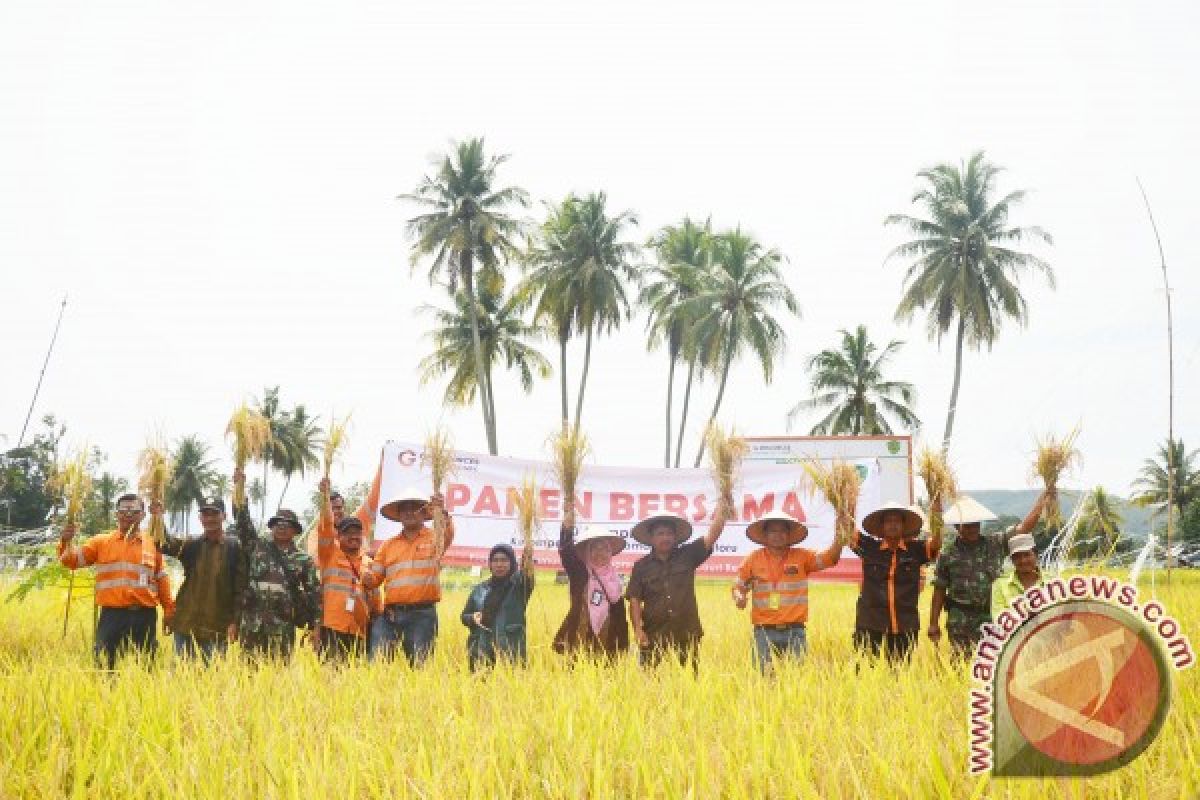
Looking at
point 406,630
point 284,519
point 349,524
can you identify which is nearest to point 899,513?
point 406,630

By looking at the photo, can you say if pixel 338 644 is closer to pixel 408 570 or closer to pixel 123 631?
pixel 408 570

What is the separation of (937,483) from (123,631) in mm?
6002

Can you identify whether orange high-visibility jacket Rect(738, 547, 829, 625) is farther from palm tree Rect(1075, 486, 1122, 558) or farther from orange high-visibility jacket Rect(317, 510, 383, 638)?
orange high-visibility jacket Rect(317, 510, 383, 638)

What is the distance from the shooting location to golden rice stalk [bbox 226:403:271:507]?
19.5 ft

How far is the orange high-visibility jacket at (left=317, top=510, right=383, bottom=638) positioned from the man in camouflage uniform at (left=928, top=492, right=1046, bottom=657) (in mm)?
4037

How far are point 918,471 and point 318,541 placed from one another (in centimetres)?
436

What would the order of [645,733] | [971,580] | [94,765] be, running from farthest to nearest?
1. [971,580]
2. [645,733]
3. [94,765]

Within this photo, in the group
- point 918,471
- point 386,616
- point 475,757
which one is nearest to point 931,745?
point 475,757

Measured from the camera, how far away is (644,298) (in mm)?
30188

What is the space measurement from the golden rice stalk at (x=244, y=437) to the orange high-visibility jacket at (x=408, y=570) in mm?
1071

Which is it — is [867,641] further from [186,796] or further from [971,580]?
[186,796]

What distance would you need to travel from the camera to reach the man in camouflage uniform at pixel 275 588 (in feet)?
20.3

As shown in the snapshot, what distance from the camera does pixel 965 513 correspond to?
5895 millimetres

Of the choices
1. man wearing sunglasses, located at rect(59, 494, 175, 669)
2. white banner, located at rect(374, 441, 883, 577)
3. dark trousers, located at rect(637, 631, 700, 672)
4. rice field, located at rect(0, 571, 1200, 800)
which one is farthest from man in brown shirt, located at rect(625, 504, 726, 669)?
white banner, located at rect(374, 441, 883, 577)
